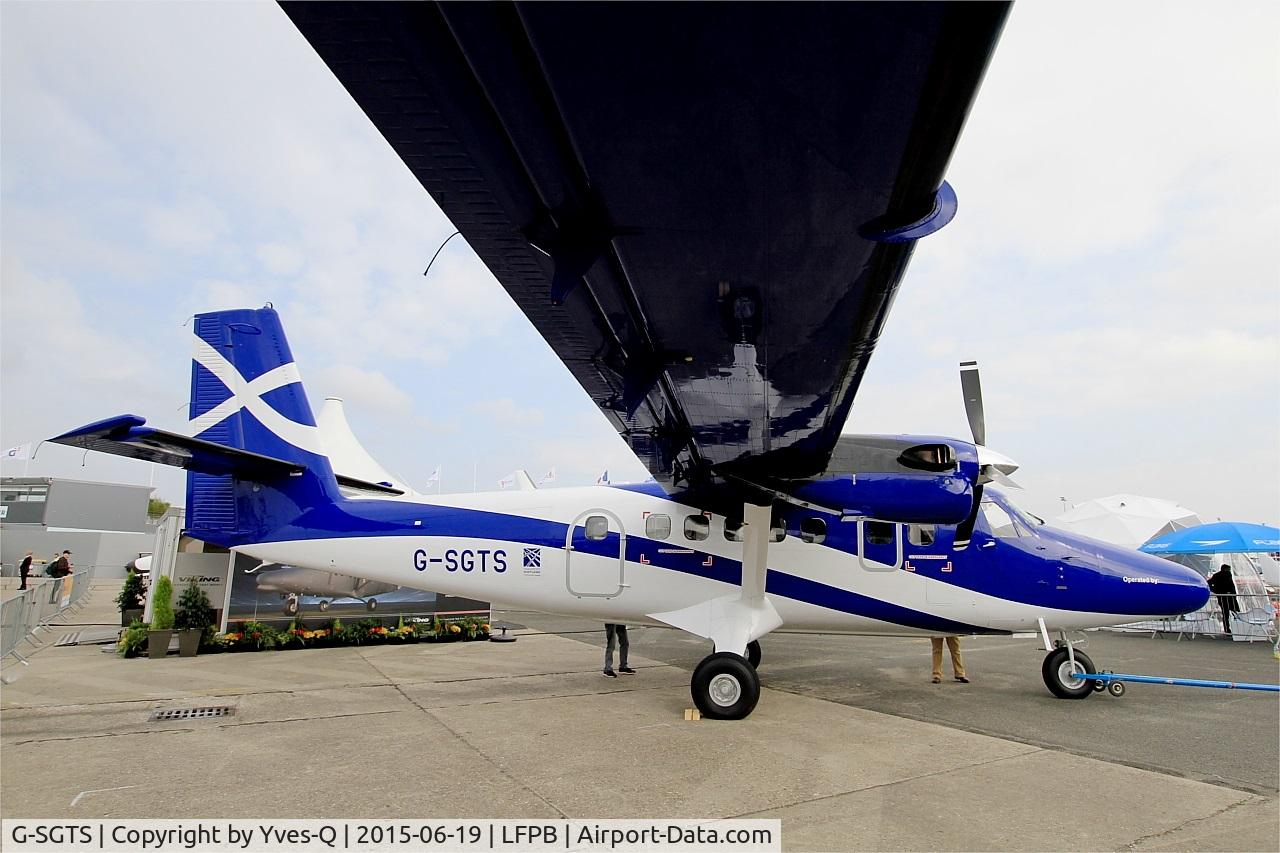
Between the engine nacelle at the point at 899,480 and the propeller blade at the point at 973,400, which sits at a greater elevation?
the propeller blade at the point at 973,400

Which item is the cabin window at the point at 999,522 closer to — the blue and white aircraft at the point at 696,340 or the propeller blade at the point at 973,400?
the blue and white aircraft at the point at 696,340

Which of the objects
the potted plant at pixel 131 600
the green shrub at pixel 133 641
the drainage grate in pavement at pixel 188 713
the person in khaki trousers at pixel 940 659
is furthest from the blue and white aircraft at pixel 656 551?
the potted plant at pixel 131 600

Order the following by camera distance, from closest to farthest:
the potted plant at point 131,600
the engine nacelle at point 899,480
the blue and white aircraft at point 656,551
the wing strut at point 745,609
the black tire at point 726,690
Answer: the engine nacelle at point 899,480
the black tire at point 726,690
the wing strut at point 745,609
the blue and white aircraft at point 656,551
the potted plant at point 131,600

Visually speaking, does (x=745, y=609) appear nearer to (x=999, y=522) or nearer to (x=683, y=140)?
(x=999, y=522)

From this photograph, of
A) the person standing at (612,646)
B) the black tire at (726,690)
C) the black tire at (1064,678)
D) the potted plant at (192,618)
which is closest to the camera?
the black tire at (726,690)

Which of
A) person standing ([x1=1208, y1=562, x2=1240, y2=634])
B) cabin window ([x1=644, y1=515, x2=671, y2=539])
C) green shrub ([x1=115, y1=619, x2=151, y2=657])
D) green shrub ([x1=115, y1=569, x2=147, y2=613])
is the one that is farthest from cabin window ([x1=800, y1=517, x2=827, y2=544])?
person standing ([x1=1208, y1=562, x2=1240, y2=634])

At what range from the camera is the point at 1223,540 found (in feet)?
53.7

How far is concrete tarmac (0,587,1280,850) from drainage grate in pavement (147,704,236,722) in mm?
178

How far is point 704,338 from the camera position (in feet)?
12.3

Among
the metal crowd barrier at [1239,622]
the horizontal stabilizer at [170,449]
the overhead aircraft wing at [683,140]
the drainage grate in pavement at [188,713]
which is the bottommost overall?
the drainage grate in pavement at [188,713]

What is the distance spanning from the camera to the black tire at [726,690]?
23.0 feet

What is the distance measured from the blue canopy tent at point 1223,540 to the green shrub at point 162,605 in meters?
22.2

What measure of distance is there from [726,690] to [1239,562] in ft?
56.0

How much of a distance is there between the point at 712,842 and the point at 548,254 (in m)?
3.36
